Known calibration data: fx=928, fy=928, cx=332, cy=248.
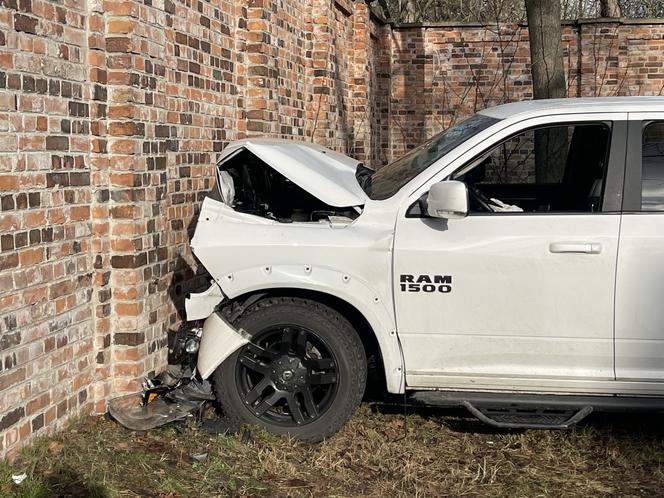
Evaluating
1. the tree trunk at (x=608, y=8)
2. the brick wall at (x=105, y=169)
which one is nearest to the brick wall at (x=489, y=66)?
the tree trunk at (x=608, y=8)

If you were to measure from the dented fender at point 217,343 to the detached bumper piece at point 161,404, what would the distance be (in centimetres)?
16

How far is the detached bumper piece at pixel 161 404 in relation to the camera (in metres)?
5.52

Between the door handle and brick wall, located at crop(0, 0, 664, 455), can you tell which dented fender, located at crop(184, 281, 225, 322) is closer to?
brick wall, located at crop(0, 0, 664, 455)

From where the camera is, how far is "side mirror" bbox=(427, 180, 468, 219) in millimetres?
4949

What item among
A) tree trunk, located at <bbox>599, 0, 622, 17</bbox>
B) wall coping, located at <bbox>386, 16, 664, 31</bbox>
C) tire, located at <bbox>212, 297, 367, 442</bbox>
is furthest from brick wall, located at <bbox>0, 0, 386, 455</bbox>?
tree trunk, located at <bbox>599, 0, 622, 17</bbox>

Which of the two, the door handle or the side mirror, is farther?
the door handle

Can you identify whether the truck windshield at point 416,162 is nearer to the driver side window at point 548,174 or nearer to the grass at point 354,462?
the driver side window at point 548,174

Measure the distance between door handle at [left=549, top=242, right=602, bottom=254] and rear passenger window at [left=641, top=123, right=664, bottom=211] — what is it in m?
0.35

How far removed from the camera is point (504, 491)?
4883 mm

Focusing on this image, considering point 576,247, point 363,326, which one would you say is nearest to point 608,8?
point 576,247

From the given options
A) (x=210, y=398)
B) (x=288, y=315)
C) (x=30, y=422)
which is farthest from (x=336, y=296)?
(x=30, y=422)

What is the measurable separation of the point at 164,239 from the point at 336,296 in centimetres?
162

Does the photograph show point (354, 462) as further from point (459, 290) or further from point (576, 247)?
point (576, 247)

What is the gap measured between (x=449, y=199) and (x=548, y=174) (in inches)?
70.6
